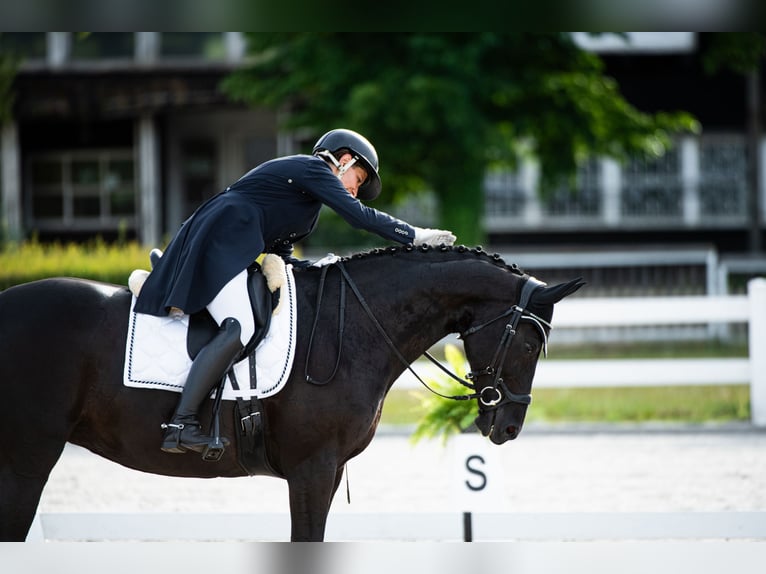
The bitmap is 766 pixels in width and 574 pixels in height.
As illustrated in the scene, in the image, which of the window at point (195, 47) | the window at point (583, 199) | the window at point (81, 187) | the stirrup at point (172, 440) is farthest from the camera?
the window at point (81, 187)

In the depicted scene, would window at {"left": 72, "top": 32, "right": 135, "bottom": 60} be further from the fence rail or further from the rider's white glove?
the rider's white glove

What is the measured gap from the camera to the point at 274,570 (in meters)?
3.83

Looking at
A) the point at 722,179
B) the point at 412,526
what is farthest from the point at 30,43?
the point at 412,526

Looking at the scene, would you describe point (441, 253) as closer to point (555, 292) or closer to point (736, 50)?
point (555, 292)

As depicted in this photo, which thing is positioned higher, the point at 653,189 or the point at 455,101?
the point at 455,101

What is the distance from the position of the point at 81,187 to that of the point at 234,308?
22568 mm

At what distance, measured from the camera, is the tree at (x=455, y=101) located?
16.1 metres

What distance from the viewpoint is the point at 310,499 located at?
4.43 meters

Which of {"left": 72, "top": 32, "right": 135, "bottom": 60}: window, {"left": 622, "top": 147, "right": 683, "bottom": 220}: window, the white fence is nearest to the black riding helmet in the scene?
the white fence

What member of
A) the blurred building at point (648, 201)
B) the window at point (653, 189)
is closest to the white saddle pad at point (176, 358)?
the blurred building at point (648, 201)

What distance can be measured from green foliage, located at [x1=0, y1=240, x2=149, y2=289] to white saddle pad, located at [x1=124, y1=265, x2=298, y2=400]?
788 centimetres

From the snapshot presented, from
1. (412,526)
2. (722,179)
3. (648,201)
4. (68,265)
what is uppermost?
(722,179)

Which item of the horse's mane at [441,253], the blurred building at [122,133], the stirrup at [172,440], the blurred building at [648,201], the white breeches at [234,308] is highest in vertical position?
the blurred building at [122,133]

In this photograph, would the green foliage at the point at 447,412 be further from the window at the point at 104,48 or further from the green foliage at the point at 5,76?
the window at the point at 104,48
